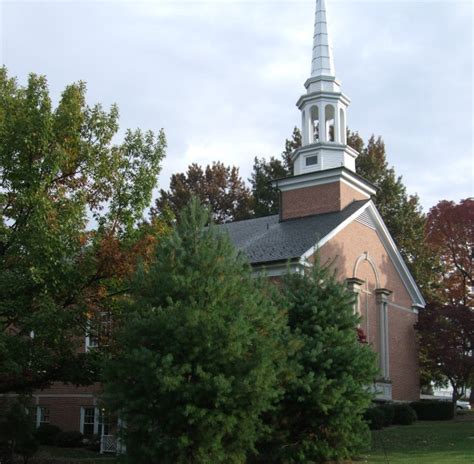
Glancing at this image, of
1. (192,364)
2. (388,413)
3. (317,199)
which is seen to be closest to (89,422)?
(388,413)

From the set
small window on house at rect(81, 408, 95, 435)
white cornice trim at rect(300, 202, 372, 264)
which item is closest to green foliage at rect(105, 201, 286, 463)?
white cornice trim at rect(300, 202, 372, 264)

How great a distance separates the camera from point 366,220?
31.0 metres

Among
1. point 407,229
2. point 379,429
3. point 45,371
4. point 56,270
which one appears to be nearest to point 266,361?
point 56,270

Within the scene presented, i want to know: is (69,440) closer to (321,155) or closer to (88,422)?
(88,422)

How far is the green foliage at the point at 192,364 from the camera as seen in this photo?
1276 cm

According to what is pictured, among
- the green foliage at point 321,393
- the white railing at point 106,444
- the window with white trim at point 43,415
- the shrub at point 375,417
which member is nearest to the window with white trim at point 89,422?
the window with white trim at point 43,415

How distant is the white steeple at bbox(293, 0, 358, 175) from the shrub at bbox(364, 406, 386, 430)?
11211 millimetres

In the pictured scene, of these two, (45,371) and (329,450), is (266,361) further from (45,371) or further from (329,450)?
(45,371)

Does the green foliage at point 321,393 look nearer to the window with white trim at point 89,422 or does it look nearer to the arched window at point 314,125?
the window with white trim at point 89,422

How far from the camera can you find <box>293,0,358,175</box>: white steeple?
106ft

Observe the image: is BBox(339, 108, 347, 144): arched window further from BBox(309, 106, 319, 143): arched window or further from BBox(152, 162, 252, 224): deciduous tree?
BBox(152, 162, 252, 224): deciduous tree

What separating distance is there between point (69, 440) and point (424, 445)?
14545 millimetres

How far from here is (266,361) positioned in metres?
13.5

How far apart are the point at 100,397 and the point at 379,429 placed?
13.7m
